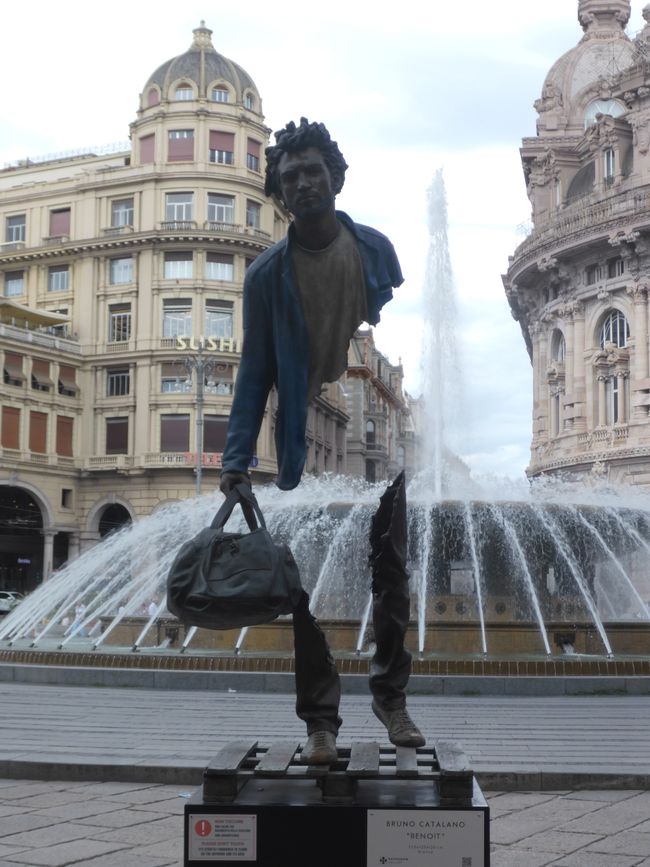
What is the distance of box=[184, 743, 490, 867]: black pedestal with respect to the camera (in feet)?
12.1

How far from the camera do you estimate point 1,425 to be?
47.5m

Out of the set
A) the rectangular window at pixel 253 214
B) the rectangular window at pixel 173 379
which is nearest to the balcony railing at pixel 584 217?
the rectangular window at pixel 253 214

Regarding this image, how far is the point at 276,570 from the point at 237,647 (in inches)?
413

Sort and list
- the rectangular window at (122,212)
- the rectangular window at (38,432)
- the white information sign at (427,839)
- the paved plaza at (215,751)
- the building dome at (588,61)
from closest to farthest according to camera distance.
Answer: the white information sign at (427,839) → the paved plaza at (215,751) → the rectangular window at (38,432) → the rectangular window at (122,212) → the building dome at (588,61)

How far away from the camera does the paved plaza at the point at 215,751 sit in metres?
5.23

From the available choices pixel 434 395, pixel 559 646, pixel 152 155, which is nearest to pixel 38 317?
pixel 152 155

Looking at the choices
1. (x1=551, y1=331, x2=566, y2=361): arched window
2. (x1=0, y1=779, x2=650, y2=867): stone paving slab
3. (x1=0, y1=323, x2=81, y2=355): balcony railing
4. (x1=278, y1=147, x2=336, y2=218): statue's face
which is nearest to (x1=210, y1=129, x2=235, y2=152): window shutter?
(x1=0, y1=323, x2=81, y2=355): balcony railing

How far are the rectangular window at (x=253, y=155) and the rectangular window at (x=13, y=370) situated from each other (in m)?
13.6

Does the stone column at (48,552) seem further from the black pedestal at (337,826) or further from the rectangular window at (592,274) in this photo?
the black pedestal at (337,826)

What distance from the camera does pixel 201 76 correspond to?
2082 inches

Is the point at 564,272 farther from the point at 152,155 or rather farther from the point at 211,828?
the point at 211,828

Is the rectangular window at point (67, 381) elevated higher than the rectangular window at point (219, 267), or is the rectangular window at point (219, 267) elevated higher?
the rectangular window at point (219, 267)

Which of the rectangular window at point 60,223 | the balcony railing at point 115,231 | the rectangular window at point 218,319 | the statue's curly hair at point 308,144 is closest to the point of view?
the statue's curly hair at point 308,144

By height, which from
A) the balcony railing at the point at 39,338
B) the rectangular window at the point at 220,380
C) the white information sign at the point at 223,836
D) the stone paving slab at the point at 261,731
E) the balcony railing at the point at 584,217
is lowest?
the stone paving slab at the point at 261,731
